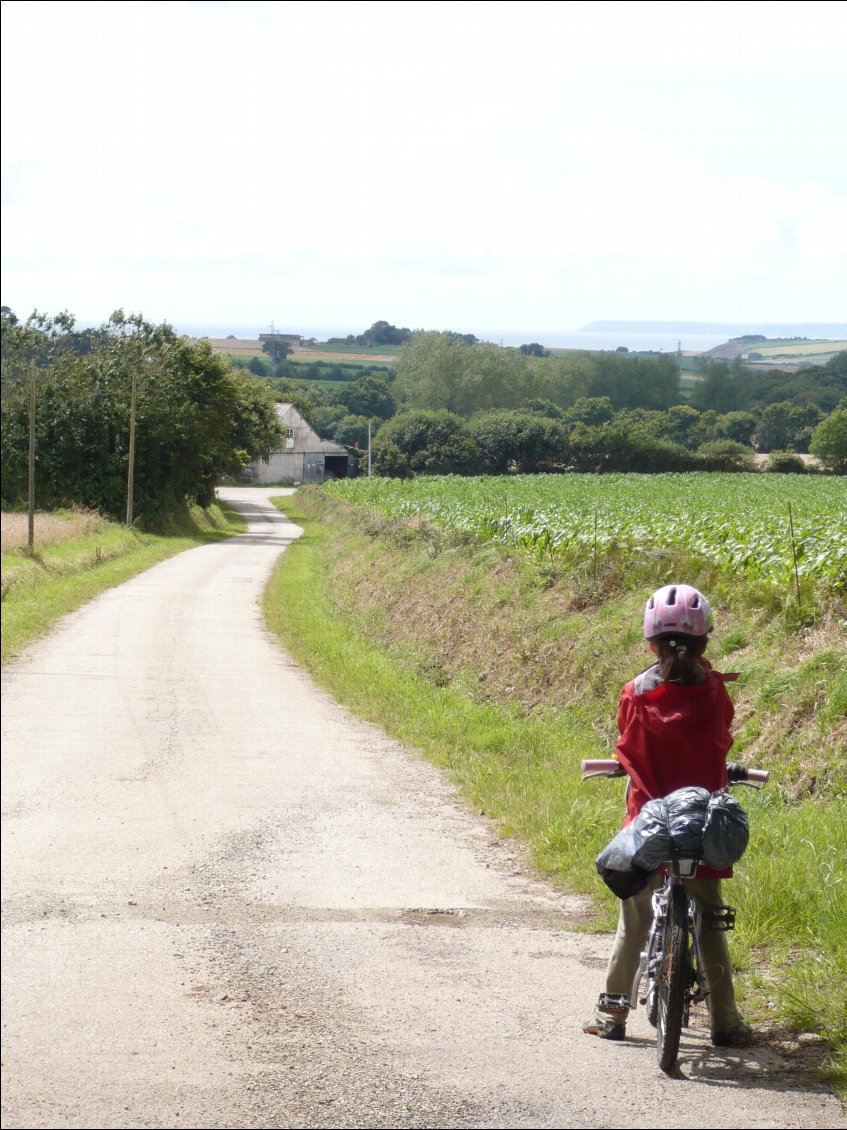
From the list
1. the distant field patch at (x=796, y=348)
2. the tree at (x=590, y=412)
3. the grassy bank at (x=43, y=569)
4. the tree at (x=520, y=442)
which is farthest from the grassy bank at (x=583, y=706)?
the tree at (x=520, y=442)

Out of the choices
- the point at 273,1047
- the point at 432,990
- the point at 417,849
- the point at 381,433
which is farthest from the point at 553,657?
the point at 381,433

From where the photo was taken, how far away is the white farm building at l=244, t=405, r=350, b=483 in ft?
296

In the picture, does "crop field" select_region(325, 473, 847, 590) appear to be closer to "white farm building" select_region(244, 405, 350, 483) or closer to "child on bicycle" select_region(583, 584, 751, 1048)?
"child on bicycle" select_region(583, 584, 751, 1048)

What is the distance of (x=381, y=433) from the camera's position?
87375mm

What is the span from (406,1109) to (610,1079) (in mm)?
786

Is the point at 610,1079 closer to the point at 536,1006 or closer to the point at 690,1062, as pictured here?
the point at 690,1062

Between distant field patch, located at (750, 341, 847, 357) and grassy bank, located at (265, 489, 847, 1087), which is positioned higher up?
distant field patch, located at (750, 341, 847, 357)

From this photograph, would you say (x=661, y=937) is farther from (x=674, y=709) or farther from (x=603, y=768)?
(x=674, y=709)

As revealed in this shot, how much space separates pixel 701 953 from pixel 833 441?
15.6m

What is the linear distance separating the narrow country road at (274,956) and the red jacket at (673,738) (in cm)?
95

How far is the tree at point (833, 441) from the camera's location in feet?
57.7

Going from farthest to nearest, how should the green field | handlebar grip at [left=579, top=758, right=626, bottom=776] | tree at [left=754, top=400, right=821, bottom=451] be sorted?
the green field, tree at [left=754, top=400, right=821, bottom=451], handlebar grip at [left=579, top=758, right=626, bottom=776]

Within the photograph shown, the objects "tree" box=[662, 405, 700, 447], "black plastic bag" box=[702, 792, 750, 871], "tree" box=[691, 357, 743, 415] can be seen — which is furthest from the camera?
"tree" box=[662, 405, 700, 447]

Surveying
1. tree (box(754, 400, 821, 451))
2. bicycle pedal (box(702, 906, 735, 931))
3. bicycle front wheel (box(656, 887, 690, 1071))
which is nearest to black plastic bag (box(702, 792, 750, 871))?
bicycle front wheel (box(656, 887, 690, 1071))
